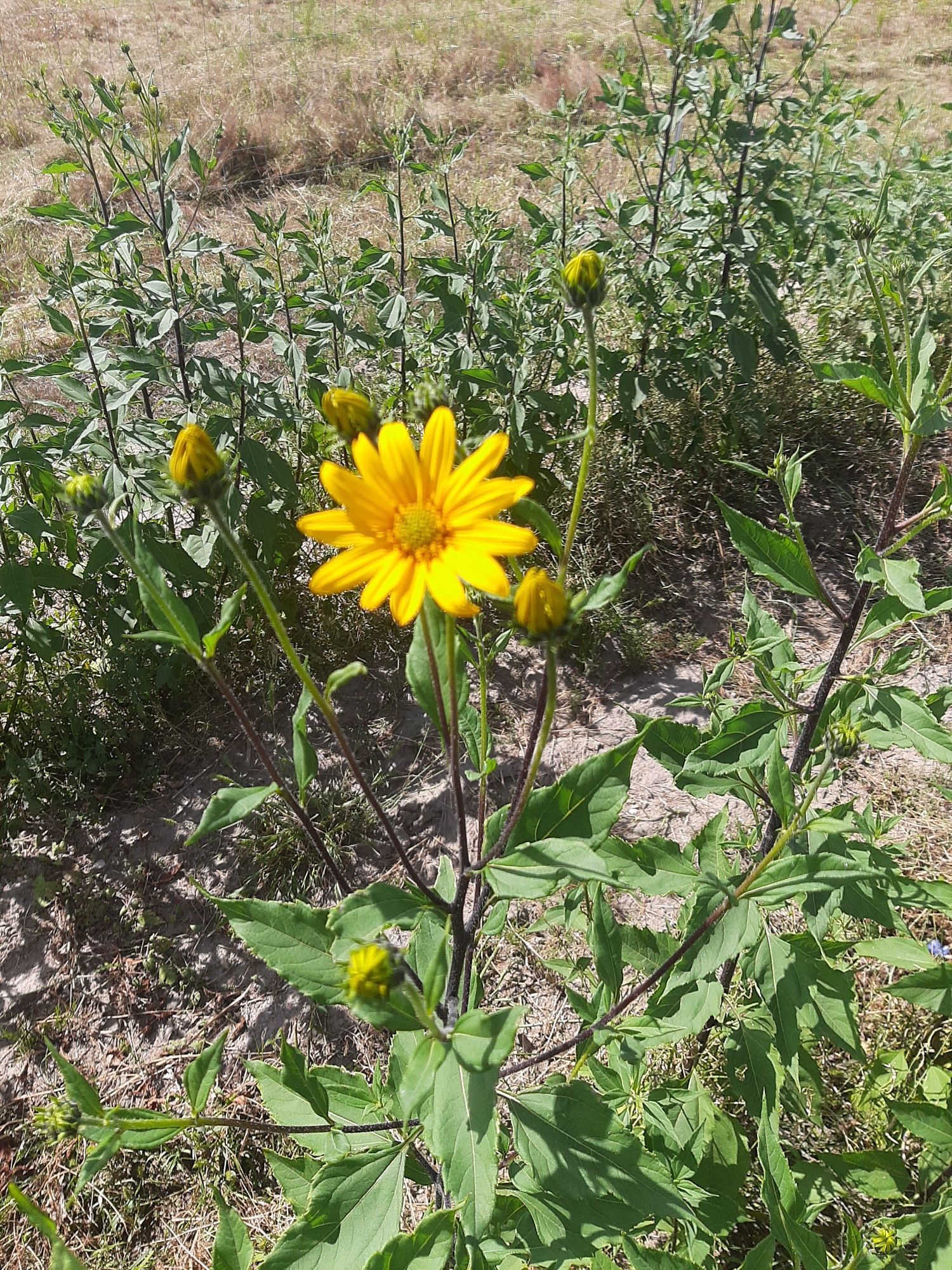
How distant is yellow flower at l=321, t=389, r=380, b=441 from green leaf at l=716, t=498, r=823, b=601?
0.78m

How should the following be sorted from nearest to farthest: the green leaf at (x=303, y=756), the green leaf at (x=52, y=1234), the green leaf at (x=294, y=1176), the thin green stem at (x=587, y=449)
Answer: the green leaf at (x=52, y=1234) < the thin green stem at (x=587, y=449) < the green leaf at (x=303, y=756) < the green leaf at (x=294, y=1176)

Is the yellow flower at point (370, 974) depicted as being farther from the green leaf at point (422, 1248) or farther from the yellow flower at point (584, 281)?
the yellow flower at point (584, 281)

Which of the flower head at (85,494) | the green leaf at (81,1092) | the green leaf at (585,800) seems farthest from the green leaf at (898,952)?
the flower head at (85,494)

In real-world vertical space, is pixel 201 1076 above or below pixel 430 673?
below

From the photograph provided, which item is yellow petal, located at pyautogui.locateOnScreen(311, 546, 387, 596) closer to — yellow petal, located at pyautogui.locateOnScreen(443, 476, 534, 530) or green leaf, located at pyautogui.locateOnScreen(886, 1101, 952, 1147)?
yellow petal, located at pyautogui.locateOnScreen(443, 476, 534, 530)

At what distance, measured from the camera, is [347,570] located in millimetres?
1124

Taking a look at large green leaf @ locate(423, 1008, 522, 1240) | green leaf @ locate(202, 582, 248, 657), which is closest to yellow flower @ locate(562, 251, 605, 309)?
green leaf @ locate(202, 582, 248, 657)

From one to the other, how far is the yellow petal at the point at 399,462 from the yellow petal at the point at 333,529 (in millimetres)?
92

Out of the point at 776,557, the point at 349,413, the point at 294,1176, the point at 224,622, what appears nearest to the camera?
the point at 224,622

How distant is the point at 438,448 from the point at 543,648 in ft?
1.92

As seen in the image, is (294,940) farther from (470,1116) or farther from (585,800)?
(585,800)

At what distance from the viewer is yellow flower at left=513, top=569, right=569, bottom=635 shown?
104 cm

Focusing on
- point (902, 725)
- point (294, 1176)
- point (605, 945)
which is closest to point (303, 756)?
point (605, 945)

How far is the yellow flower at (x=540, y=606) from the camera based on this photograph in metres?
1.04
